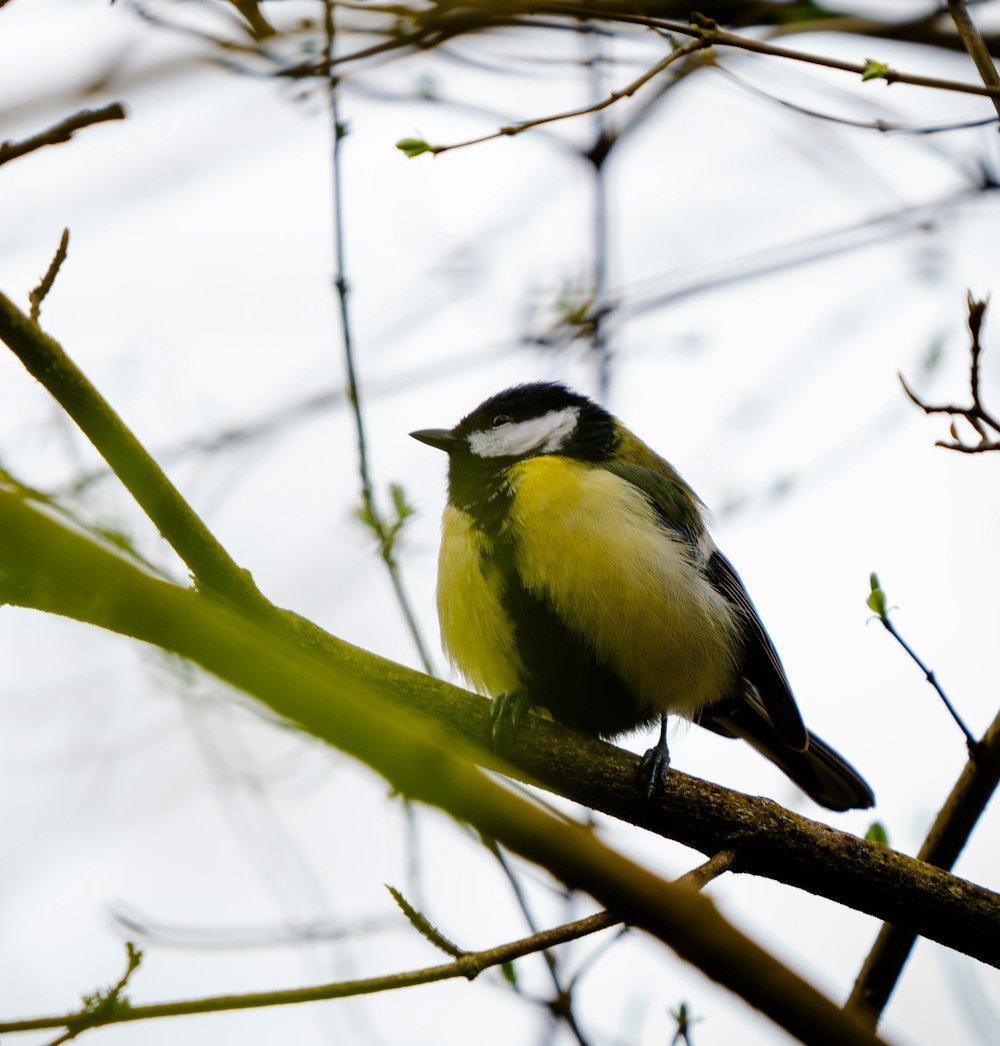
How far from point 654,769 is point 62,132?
1981 millimetres

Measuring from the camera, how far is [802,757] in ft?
13.0

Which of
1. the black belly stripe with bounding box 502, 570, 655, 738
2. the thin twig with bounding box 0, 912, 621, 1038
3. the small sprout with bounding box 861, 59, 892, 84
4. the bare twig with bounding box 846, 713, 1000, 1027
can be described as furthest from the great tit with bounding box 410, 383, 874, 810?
the small sprout with bounding box 861, 59, 892, 84

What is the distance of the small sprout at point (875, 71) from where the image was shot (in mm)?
2373

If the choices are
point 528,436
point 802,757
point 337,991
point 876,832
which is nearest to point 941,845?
point 876,832

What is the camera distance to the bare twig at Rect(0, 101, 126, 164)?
1879mm

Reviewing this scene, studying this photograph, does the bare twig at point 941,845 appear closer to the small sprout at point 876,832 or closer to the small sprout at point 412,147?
the small sprout at point 876,832

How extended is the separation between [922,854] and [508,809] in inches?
91.0

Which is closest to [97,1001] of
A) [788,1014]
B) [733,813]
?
[788,1014]

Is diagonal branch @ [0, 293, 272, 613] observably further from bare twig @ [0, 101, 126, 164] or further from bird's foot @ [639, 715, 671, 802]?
bird's foot @ [639, 715, 671, 802]

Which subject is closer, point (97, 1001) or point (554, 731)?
point (97, 1001)

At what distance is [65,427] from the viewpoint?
3.83 m

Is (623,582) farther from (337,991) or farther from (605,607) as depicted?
(337,991)

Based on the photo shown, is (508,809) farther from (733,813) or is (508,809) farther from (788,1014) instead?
(733,813)

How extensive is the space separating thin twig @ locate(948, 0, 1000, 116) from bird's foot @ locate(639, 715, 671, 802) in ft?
5.61
